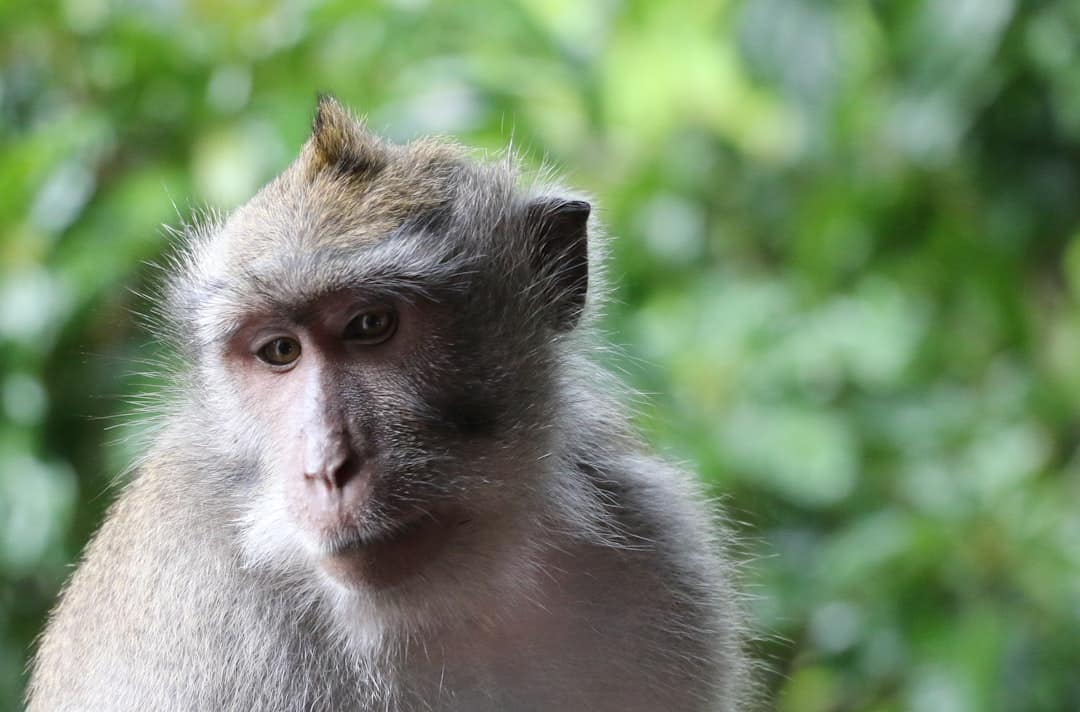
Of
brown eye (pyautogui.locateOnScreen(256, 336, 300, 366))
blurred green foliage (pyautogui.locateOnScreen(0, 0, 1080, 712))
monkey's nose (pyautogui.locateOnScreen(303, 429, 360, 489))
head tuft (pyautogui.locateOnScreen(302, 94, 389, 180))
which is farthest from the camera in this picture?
blurred green foliage (pyautogui.locateOnScreen(0, 0, 1080, 712))

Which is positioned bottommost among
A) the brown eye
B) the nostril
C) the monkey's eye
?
the nostril

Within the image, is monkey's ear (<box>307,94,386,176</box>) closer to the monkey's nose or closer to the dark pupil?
the dark pupil

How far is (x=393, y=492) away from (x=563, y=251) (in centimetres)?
74

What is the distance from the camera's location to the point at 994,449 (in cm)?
418

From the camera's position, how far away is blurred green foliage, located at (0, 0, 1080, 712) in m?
3.54

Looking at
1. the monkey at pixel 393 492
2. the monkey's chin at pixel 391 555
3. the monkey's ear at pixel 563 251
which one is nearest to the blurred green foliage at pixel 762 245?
the monkey's ear at pixel 563 251

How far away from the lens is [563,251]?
106 inches

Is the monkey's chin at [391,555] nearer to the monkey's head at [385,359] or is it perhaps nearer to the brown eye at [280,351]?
the monkey's head at [385,359]

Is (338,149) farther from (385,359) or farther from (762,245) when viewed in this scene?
(762,245)

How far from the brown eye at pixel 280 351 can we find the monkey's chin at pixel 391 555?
384 millimetres

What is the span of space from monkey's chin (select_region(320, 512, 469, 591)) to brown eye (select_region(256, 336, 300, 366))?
384mm

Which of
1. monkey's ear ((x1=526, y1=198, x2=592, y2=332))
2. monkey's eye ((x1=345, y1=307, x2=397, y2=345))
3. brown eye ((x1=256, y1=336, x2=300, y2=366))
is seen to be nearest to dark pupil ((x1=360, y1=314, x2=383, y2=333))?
monkey's eye ((x1=345, y1=307, x2=397, y2=345))

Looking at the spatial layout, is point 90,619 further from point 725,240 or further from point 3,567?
point 725,240

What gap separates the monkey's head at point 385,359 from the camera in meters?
2.20
